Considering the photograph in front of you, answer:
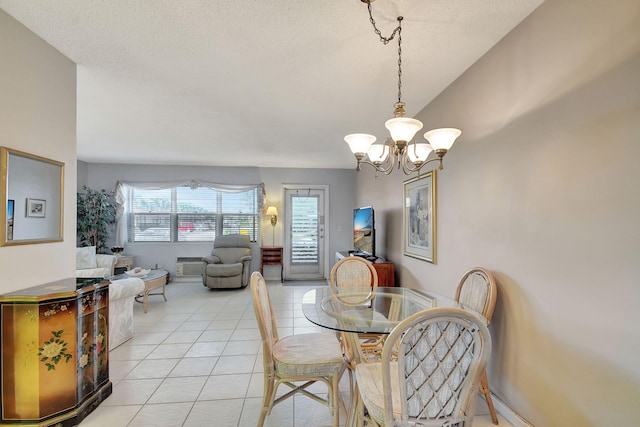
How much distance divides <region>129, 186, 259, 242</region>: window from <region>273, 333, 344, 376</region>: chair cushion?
4693 mm

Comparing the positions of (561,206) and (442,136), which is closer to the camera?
(561,206)

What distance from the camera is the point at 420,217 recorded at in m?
2.99

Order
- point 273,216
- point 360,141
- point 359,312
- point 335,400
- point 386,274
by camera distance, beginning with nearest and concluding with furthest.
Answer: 1. point 335,400
2. point 360,141
3. point 359,312
4. point 386,274
5. point 273,216

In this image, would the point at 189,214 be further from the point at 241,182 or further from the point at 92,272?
the point at 92,272

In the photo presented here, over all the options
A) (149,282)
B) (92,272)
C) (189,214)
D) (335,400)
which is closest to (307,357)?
(335,400)

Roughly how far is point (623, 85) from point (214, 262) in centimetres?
555

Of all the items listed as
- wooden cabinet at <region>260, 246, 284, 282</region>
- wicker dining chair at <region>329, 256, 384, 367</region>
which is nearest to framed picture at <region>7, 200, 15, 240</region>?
wicker dining chair at <region>329, 256, 384, 367</region>

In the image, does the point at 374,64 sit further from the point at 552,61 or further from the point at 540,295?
the point at 540,295

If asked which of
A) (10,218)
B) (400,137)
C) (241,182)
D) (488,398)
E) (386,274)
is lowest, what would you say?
(488,398)

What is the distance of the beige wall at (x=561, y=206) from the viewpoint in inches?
46.5

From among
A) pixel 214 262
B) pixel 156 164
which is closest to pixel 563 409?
pixel 214 262

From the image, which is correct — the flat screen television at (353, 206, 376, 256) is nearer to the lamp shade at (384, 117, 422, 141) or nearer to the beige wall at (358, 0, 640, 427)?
the beige wall at (358, 0, 640, 427)

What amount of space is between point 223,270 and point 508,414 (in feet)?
14.7

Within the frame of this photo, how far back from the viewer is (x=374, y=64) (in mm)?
2133
